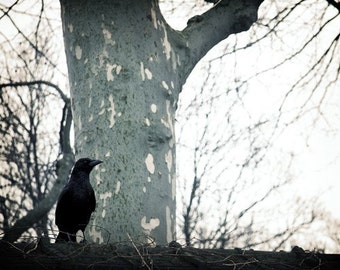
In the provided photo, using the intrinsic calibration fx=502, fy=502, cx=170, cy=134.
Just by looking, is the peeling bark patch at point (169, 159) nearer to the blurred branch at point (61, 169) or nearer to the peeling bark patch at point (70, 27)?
the peeling bark patch at point (70, 27)

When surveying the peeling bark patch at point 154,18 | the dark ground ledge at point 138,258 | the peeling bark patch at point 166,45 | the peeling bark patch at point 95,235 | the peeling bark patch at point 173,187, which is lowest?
the dark ground ledge at point 138,258

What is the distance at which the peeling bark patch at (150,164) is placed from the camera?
3613 mm

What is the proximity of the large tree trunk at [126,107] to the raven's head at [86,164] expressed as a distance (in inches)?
1.9

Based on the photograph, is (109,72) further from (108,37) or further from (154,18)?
(154,18)

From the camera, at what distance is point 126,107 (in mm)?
3689

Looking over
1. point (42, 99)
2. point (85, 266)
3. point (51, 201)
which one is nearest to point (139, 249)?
point (85, 266)

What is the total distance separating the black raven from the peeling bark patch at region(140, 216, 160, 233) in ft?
1.50

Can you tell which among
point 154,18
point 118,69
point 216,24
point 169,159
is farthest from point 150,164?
point 216,24

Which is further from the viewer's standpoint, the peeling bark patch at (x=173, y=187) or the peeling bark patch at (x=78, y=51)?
the peeling bark patch at (x=78, y=51)

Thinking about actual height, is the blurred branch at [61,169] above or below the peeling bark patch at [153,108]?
above

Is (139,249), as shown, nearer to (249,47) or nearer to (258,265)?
(258,265)

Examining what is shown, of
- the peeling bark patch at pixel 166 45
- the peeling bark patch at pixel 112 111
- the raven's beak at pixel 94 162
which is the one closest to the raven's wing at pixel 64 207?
the raven's beak at pixel 94 162

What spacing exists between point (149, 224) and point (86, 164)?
661 millimetres

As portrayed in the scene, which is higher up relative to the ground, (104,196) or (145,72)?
(145,72)
